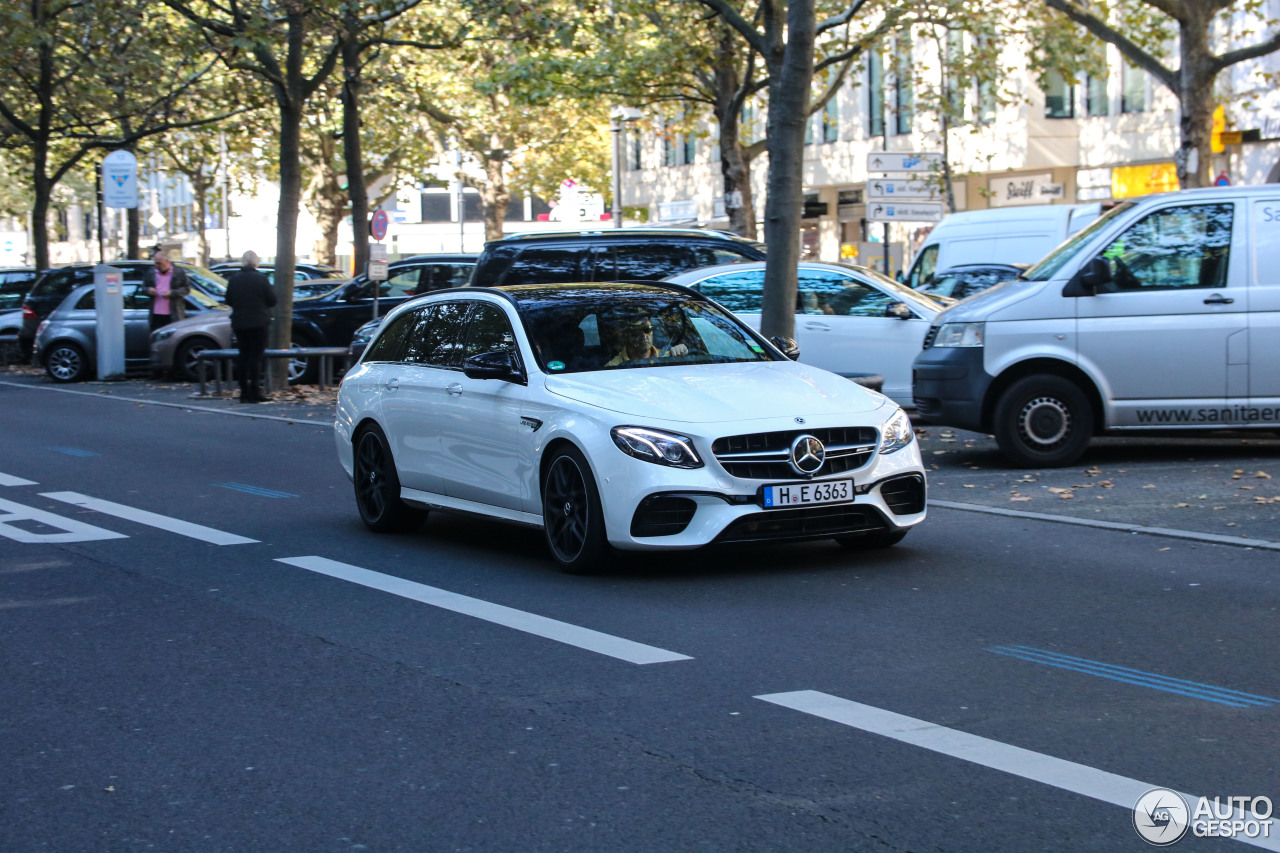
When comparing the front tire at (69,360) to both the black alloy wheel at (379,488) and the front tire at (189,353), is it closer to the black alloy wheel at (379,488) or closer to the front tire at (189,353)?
the front tire at (189,353)

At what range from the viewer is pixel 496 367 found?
8875mm

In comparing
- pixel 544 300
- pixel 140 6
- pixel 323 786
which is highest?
pixel 140 6

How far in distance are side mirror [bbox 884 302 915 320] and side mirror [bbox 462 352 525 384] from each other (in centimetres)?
757

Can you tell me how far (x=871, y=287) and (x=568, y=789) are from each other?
1217cm

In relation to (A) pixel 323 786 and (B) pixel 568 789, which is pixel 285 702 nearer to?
(A) pixel 323 786

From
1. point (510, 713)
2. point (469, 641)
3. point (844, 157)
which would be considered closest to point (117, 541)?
point (469, 641)

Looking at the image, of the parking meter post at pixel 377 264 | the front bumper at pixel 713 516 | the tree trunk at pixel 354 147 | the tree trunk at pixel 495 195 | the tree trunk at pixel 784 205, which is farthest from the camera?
the tree trunk at pixel 495 195

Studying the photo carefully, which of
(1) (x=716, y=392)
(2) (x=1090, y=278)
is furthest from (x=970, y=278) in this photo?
(1) (x=716, y=392)

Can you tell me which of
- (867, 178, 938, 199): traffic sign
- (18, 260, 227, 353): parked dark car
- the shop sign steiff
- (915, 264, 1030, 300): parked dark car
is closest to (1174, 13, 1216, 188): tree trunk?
(915, 264, 1030, 300): parked dark car

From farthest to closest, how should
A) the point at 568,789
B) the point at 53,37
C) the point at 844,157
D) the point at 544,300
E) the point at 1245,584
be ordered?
1. the point at 844,157
2. the point at 53,37
3. the point at 544,300
4. the point at 1245,584
5. the point at 568,789

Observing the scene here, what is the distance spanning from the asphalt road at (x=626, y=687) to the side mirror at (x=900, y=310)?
5.43 meters

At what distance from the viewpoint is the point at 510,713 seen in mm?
5566

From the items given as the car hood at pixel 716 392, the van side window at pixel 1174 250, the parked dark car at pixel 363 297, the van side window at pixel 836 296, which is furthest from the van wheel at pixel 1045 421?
the parked dark car at pixel 363 297

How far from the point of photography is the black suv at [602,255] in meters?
17.8
